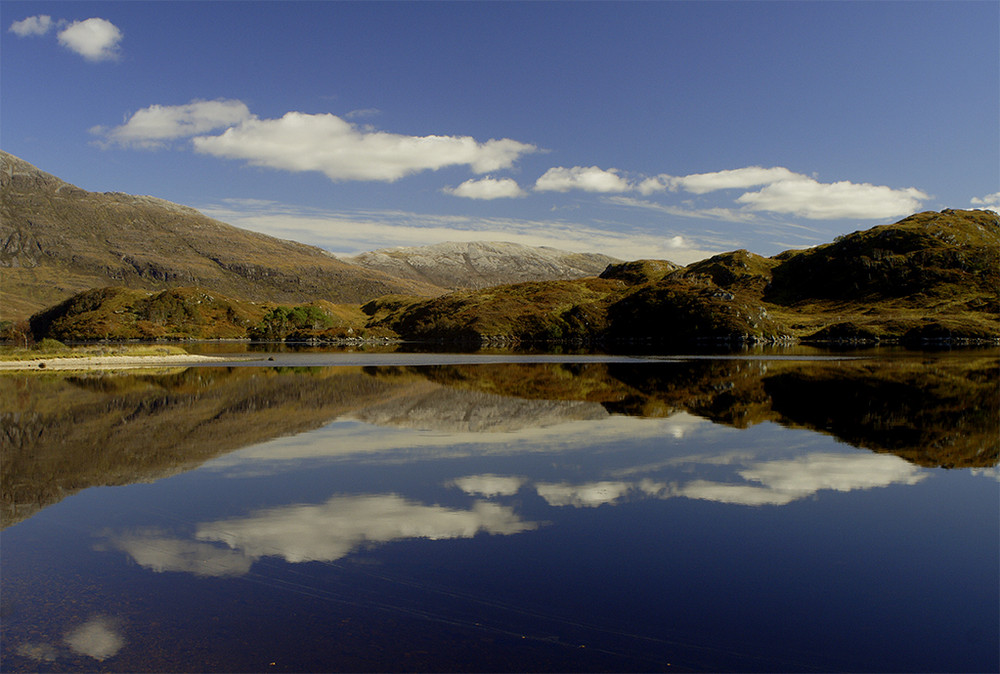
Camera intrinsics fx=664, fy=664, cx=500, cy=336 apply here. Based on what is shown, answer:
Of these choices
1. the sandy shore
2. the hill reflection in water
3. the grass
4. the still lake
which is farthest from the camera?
the grass

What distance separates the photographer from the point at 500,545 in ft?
45.5

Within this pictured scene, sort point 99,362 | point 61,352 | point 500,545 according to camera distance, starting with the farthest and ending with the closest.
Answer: point 61,352
point 99,362
point 500,545

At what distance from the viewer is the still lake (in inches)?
377

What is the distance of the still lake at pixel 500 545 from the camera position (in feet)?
31.4

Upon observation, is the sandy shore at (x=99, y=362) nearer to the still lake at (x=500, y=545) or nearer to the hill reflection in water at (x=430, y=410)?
the hill reflection in water at (x=430, y=410)

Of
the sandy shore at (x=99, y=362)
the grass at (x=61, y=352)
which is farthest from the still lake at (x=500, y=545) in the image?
the grass at (x=61, y=352)

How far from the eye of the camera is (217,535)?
48.2ft

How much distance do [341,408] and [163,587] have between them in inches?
1034

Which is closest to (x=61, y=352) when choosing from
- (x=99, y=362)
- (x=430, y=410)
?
(x=99, y=362)

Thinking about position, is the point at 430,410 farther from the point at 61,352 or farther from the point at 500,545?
the point at 61,352

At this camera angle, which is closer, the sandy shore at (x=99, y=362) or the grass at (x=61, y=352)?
the sandy shore at (x=99, y=362)

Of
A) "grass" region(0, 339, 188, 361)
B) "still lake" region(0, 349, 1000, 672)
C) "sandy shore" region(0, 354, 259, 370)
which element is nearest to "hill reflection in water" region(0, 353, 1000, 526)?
"still lake" region(0, 349, 1000, 672)

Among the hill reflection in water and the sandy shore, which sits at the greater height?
the hill reflection in water

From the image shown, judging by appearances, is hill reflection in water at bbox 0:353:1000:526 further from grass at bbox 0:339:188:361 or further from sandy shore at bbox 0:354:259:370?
grass at bbox 0:339:188:361
